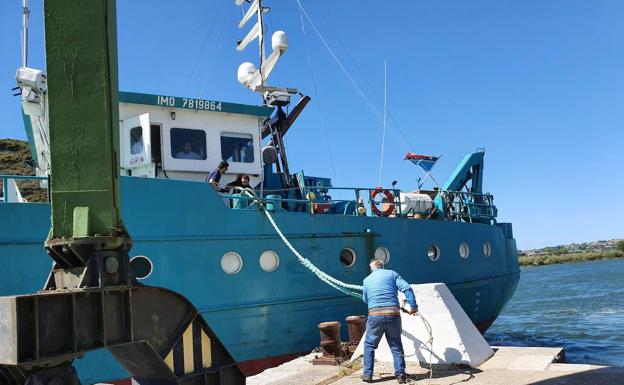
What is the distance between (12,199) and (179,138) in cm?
307

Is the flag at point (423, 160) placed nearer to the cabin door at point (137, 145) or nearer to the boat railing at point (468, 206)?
the boat railing at point (468, 206)

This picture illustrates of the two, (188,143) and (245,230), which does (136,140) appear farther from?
(245,230)

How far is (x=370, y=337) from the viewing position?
6.79m

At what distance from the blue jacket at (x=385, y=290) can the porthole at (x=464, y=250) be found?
6.58 metres

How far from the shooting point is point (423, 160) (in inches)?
587

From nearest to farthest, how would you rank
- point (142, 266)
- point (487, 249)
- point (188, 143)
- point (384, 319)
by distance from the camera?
point (384, 319) → point (142, 266) → point (188, 143) → point (487, 249)

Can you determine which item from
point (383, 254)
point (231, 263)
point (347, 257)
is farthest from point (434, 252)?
point (231, 263)

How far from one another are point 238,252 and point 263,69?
5886 mm

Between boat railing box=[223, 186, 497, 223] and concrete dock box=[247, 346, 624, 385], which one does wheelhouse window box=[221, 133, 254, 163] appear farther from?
concrete dock box=[247, 346, 624, 385]

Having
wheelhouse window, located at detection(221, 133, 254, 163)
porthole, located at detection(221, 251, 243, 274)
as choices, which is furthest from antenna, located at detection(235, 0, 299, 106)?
porthole, located at detection(221, 251, 243, 274)

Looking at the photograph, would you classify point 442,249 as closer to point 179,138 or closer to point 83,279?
point 179,138

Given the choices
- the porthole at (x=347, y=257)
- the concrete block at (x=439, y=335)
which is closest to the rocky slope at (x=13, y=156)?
the porthole at (x=347, y=257)

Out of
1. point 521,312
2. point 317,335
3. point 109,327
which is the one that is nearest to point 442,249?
point 317,335

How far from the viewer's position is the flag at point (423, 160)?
14875 millimetres
